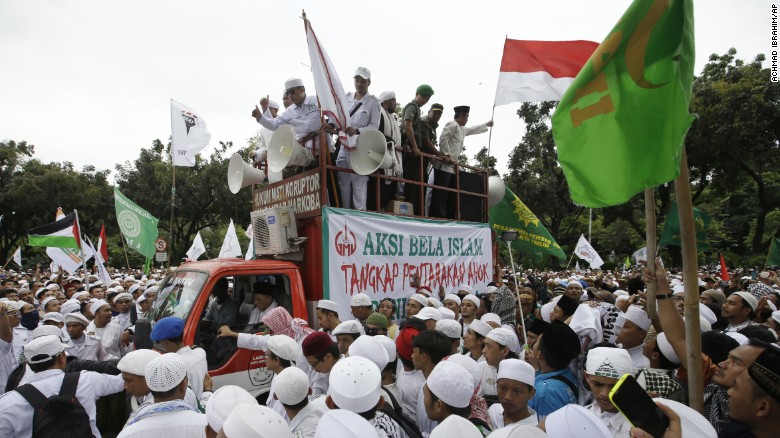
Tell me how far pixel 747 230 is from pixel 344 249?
3565cm

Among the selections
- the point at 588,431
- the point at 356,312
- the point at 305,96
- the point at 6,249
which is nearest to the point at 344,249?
A: the point at 356,312

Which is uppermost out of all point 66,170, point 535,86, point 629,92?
point 66,170

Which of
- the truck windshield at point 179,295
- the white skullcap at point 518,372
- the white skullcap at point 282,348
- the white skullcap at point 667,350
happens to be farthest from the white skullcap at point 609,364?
the truck windshield at point 179,295

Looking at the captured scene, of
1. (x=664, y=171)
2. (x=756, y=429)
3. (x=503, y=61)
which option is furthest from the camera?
(x=503, y=61)

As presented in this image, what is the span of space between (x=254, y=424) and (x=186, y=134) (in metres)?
8.90

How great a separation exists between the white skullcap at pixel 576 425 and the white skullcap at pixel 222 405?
53.5 inches

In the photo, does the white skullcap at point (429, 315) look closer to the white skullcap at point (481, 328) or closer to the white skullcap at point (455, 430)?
the white skullcap at point (481, 328)

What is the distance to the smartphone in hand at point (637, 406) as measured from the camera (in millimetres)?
1534

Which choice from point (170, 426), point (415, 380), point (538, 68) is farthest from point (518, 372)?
point (538, 68)

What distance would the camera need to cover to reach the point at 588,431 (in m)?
1.81

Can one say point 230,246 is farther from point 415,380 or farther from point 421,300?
point 415,380

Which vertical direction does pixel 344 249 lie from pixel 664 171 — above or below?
below

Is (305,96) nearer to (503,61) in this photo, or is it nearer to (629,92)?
(503,61)

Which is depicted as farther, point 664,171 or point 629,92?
point 629,92
